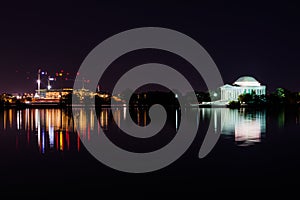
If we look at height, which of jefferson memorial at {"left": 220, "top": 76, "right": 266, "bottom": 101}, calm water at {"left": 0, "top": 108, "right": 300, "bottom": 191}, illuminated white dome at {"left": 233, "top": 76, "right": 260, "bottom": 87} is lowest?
calm water at {"left": 0, "top": 108, "right": 300, "bottom": 191}

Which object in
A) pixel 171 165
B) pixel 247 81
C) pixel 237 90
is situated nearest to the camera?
pixel 171 165

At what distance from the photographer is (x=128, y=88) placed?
13675 centimetres

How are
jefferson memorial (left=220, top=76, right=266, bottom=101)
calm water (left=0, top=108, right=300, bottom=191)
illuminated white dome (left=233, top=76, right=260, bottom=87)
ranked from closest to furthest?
1. calm water (left=0, top=108, right=300, bottom=191)
2. jefferson memorial (left=220, top=76, right=266, bottom=101)
3. illuminated white dome (left=233, top=76, right=260, bottom=87)

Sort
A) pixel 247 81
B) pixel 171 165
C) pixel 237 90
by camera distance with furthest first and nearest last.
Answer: pixel 247 81
pixel 237 90
pixel 171 165

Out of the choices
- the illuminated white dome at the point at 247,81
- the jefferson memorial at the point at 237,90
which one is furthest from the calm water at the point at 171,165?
the illuminated white dome at the point at 247,81

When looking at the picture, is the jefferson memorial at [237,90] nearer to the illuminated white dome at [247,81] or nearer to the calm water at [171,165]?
the illuminated white dome at [247,81]

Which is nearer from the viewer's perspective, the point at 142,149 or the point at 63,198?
the point at 63,198

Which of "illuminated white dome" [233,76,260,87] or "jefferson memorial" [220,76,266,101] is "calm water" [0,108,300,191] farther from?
"illuminated white dome" [233,76,260,87]

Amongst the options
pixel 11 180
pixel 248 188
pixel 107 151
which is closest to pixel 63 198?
pixel 11 180

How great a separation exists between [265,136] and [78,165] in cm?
1257

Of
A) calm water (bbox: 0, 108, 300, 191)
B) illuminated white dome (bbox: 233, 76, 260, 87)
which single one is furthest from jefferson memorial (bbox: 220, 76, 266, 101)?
calm water (bbox: 0, 108, 300, 191)

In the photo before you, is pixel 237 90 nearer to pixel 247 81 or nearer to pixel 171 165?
pixel 247 81

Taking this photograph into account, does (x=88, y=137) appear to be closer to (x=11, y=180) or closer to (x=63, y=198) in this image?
(x=11, y=180)

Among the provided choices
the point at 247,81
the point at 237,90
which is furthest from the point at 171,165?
the point at 247,81
